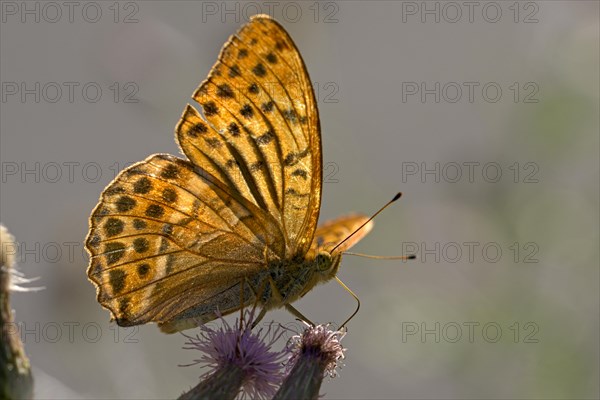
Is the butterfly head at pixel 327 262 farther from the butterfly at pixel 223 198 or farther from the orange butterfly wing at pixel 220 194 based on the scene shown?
the orange butterfly wing at pixel 220 194

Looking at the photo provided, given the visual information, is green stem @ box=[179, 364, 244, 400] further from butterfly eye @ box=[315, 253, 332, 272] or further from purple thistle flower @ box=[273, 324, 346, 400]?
butterfly eye @ box=[315, 253, 332, 272]

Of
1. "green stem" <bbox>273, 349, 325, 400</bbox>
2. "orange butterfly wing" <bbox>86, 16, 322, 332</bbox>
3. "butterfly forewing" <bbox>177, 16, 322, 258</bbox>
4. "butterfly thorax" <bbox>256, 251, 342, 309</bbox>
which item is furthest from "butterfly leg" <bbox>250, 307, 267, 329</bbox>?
"butterfly forewing" <bbox>177, 16, 322, 258</bbox>

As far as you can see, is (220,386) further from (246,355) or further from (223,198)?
(223,198)

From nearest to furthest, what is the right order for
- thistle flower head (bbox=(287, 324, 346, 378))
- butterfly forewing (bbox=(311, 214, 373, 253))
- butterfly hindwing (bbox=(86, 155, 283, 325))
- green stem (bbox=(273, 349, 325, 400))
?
green stem (bbox=(273, 349, 325, 400))
butterfly hindwing (bbox=(86, 155, 283, 325))
thistle flower head (bbox=(287, 324, 346, 378))
butterfly forewing (bbox=(311, 214, 373, 253))

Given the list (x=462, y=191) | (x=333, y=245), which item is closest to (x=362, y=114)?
(x=462, y=191)

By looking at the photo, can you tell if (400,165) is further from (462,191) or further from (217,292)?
(217,292)

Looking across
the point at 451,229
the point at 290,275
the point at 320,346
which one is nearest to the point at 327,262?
the point at 290,275

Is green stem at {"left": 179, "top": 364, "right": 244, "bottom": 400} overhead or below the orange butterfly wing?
below

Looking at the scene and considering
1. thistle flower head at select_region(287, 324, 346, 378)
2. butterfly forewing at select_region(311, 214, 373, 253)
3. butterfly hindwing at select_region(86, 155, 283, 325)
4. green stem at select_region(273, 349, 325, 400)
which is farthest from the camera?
butterfly forewing at select_region(311, 214, 373, 253)
